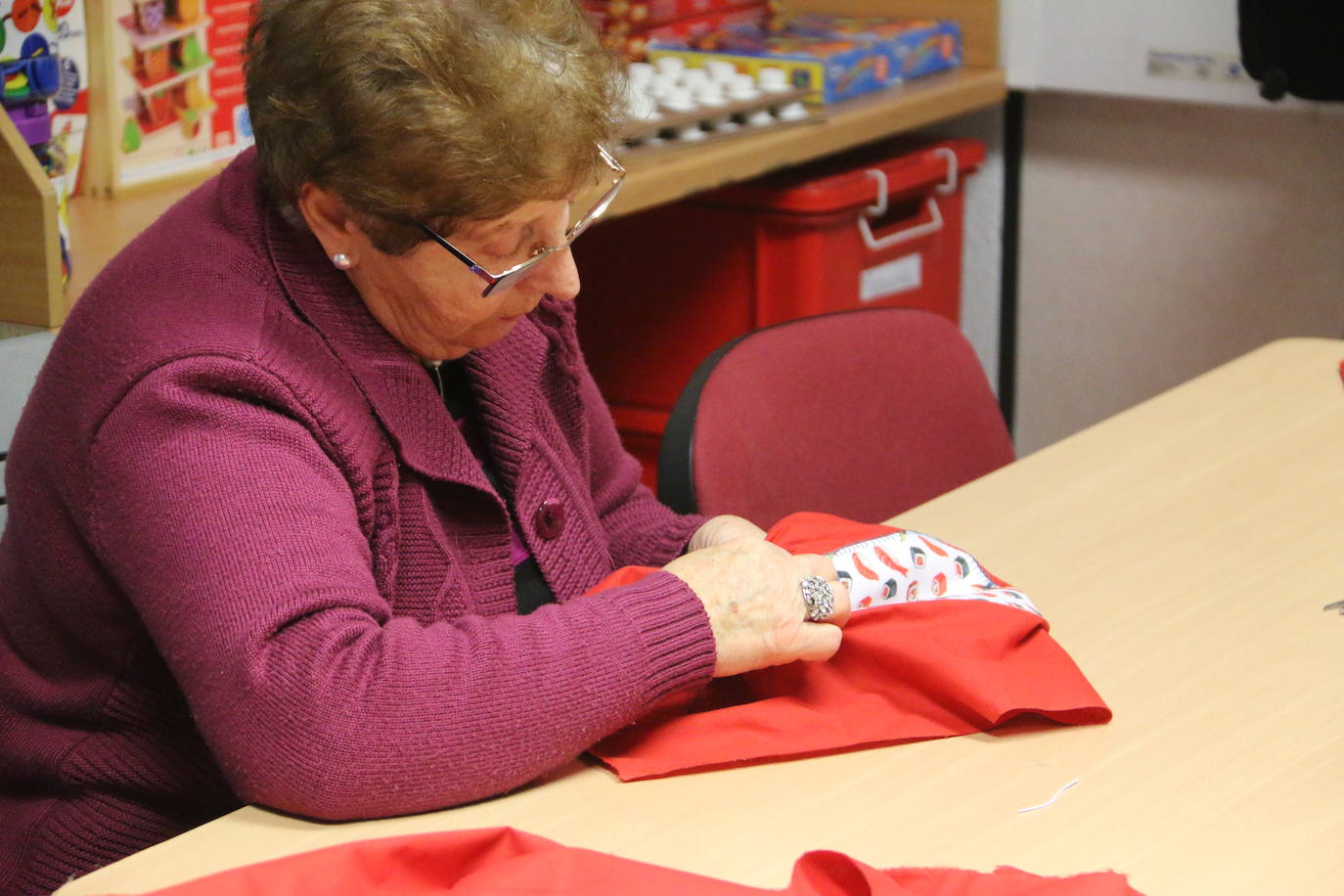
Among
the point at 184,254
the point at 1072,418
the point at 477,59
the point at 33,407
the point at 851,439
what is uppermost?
the point at 477,59

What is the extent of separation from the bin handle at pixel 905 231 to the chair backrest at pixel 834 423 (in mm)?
916

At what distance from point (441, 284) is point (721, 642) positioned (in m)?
0.33

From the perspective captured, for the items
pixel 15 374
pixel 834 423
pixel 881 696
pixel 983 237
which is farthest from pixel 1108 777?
pixel 983 237

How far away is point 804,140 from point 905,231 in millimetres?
439

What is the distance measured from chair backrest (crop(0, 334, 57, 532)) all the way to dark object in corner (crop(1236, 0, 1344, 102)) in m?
1.74

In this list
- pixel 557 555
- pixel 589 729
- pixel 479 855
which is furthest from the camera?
pixel 557 555

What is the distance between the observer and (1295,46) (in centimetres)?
223

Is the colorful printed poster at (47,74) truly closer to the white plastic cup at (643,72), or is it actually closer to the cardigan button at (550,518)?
the cardigan button at (550,518)

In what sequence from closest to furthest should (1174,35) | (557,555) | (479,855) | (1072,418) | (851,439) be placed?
(479,855) → (557,555) → (851,439) → (1174,35) → (1072,418)

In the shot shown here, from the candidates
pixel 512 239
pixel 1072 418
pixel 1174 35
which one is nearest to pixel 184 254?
pixel 512 239

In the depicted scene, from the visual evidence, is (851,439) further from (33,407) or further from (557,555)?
(33,407)

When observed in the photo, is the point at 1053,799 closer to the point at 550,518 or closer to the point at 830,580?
the point at 830,580

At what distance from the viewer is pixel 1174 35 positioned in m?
2.67

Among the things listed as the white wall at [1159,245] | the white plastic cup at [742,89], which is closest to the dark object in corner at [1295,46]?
the white wall at [1159,245]
